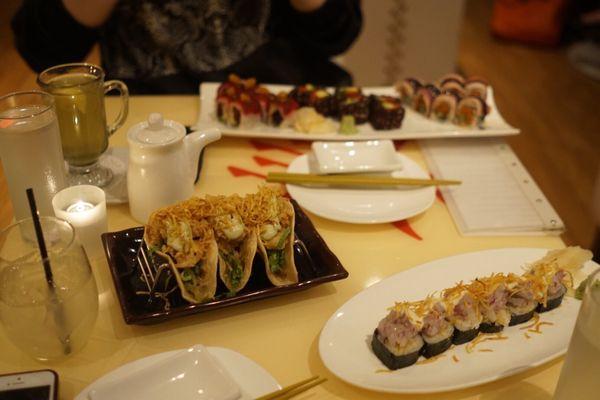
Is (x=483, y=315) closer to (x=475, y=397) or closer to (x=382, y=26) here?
(x=475, y=397)

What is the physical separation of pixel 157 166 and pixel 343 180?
1.35ft

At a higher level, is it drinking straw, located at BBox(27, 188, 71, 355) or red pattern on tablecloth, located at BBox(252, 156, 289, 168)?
drinking straw, located at BBox(27, 188, 71, 355)

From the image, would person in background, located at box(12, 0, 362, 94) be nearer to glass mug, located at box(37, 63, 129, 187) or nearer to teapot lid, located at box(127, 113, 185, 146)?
glass mug, located at box(37, 63, 129, 187)

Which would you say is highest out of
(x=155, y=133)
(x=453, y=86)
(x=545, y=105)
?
(x=155, y=133)

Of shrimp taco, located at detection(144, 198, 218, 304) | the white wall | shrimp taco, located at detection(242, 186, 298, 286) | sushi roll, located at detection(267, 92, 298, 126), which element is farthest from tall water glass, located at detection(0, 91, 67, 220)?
the white wall

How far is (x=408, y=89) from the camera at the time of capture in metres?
1.76

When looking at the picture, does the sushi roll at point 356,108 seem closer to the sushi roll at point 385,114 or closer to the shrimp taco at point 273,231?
the sushi roll at point 385,114

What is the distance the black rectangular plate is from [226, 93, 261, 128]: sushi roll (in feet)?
1.57

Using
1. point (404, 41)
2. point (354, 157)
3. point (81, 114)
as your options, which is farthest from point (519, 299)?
point (404, 41)

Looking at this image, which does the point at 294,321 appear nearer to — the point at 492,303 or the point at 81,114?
the point at 492,303

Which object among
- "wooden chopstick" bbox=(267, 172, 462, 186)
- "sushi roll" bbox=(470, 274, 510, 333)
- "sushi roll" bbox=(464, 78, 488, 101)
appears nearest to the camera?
"sushi roll" bbox=(470, 274, 510, 333)

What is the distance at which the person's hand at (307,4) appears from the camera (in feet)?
6.17

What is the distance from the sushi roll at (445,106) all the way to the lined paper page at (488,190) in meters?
0.08

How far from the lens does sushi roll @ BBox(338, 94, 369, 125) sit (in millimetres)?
1639
